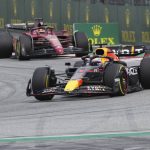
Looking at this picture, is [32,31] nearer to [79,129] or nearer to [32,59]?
[32,59]

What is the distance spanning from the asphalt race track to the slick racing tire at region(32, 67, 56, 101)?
0.22 metres

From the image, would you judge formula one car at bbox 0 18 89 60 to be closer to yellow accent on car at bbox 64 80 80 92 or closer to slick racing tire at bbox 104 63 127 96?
slick racing tire at bbox 104 63 127 96

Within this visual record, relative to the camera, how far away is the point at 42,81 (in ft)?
42.2

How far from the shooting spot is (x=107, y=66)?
42.4 ft

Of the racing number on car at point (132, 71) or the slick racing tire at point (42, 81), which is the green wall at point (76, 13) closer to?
the racing number on car at point (132, 71)

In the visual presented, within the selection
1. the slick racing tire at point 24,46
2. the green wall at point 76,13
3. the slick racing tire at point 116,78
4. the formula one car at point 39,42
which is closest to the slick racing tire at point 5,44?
the formula one car at point 39,42

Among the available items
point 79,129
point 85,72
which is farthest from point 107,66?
point 79,129

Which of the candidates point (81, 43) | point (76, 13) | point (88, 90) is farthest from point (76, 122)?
point (76, 13)

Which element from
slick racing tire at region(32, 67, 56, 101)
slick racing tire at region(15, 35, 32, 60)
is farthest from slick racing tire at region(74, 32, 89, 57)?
slick racing tire at region(32, 67, 56, 101)

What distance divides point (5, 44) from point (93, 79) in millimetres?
11727

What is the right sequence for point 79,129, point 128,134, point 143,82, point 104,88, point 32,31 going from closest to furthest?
point 128,134 → point 79,129 → point 104,88 → point 143,82 → point 32,31

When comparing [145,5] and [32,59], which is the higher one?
[145,5]

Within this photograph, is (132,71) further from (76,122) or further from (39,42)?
(39,42)

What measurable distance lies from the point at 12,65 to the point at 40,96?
29.9ft
